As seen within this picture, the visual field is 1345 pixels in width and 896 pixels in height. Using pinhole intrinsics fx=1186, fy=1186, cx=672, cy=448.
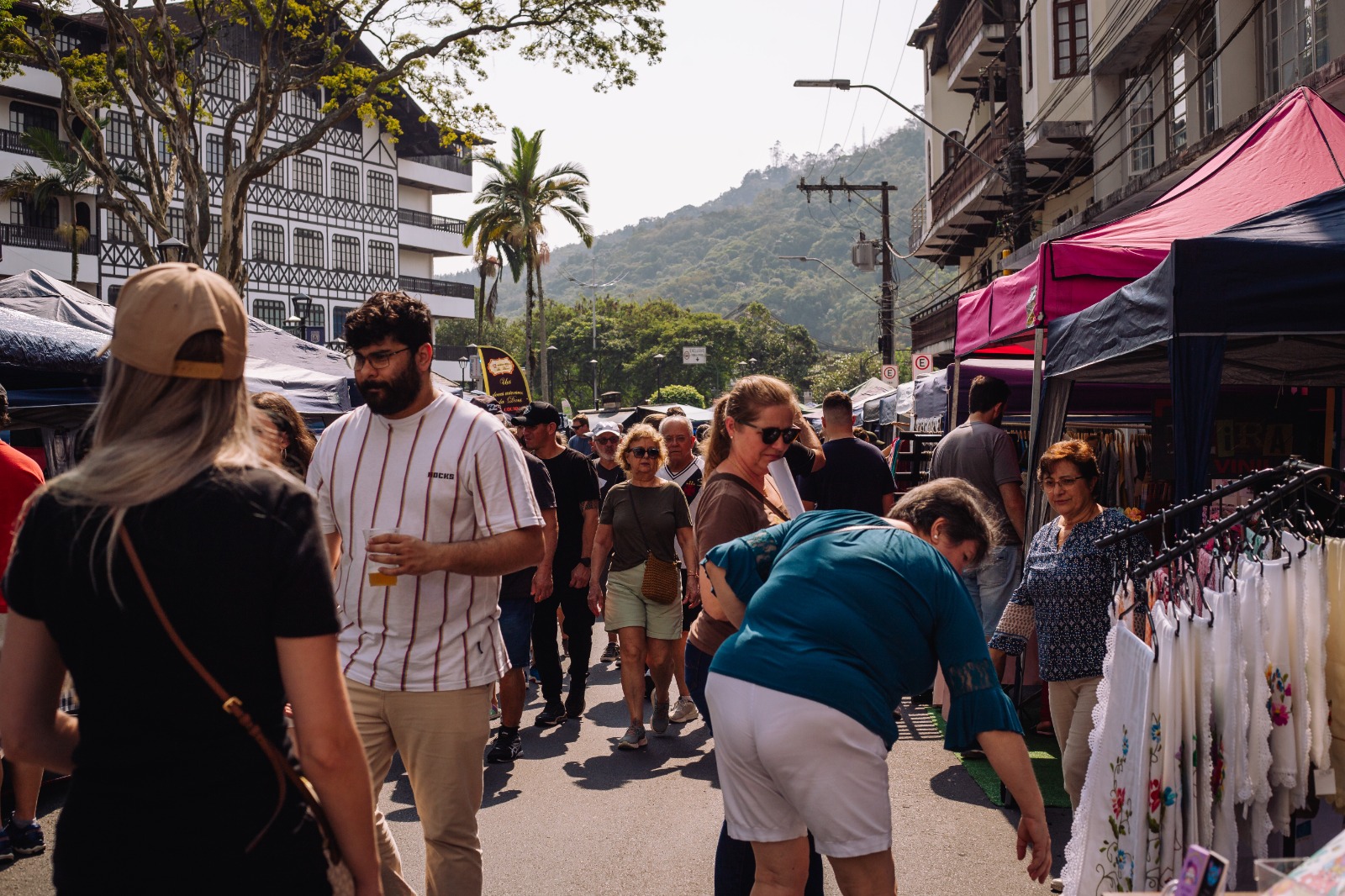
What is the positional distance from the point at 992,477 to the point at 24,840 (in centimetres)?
611

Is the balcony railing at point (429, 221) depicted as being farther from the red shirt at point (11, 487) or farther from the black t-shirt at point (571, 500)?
the red shirt at point (11, 487)

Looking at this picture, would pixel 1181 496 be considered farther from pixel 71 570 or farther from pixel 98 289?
pixel 98 289

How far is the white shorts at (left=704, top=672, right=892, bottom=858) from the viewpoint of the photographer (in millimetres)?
2979

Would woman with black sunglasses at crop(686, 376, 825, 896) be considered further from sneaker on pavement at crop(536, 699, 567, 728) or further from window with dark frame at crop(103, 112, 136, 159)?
window with dark frame at crop(103, 112, 136, 159)

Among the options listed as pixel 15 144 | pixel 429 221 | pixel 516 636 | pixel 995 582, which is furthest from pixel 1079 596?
pixel 429 221

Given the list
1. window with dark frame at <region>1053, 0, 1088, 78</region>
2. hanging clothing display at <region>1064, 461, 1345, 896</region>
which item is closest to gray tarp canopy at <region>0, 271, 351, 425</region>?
hanging clothing display at <region>1064, 461, 1345, 896</region>

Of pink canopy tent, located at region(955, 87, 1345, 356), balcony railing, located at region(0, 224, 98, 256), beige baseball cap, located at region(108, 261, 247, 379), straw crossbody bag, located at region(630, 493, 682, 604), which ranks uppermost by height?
balcony railing, located at region(0, 224, 98, 256)

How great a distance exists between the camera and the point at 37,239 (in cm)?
4047

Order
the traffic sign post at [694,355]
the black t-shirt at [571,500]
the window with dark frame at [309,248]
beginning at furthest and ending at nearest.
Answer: the traffic sign post at [694,355] < the window with dark frame at [309,248] < the black t-shirt at [571,500]

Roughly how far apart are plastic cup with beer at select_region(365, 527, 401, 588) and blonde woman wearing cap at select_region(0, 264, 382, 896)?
4.44 feet

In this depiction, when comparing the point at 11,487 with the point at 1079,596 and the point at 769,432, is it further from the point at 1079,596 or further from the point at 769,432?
the point at 1079,596

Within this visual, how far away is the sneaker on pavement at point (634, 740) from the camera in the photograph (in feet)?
24.5

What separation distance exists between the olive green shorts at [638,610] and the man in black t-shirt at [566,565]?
56 cm

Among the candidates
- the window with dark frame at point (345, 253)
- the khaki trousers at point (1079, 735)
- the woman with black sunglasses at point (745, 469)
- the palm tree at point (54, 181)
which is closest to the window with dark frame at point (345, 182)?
the window with dark frame at point (345, 253)
